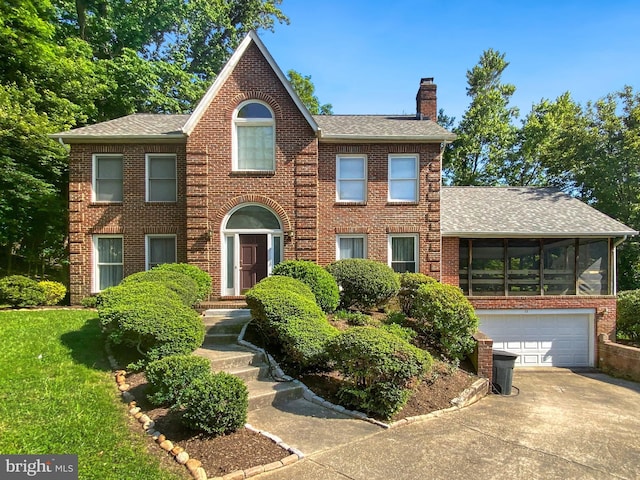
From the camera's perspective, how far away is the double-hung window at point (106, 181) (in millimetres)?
12844

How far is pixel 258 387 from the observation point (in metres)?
6.16

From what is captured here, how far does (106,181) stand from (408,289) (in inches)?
433

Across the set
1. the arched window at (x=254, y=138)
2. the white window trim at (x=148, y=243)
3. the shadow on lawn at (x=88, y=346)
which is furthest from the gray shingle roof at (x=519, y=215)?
the shadow on lawn at (x=88, y=346)

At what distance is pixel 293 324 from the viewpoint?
6691 mm

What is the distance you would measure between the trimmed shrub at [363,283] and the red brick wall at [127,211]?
19.7 feet

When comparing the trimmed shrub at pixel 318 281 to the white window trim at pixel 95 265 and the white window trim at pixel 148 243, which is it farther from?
the white window trim at pixel 95 265

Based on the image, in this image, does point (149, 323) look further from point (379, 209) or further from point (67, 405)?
point (379, 209)

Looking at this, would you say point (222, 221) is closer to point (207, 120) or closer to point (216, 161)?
point (216, 161)

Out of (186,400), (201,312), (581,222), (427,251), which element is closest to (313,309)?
(186,400)

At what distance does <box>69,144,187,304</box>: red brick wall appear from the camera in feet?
41.5

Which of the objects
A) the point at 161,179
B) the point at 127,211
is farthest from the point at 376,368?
the point at 127,211

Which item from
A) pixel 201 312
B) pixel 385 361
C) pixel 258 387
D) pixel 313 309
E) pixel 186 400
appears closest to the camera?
pixel 186 400

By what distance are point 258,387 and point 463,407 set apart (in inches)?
154

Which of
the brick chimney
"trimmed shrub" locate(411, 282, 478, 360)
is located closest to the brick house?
the brick chimney
